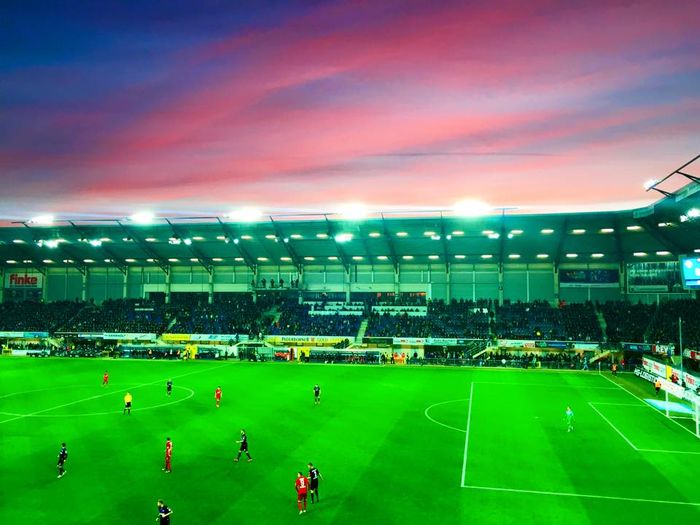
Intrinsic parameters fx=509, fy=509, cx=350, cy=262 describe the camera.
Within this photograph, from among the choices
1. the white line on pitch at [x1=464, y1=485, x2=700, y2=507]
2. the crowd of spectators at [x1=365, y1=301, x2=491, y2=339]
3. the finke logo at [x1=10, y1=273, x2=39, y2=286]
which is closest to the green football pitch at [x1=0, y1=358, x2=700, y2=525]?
the white line on pitch at [x1=464, y1=485, x2=700, y2=507]

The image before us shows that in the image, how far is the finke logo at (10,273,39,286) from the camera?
3504 inches

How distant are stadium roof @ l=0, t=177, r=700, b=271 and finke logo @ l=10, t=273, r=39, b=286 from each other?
258 inches

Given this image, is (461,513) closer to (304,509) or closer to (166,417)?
(304,509)

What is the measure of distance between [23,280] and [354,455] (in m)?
88.3

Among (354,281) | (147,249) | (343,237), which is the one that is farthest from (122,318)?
(343,237)

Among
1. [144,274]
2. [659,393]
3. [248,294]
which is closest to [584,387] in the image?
[659,393]

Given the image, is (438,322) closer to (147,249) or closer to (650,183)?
(650,183)

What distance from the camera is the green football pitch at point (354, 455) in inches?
655

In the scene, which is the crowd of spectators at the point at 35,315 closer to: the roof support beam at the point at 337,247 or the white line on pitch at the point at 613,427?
the roof support beam at the point at 337,247

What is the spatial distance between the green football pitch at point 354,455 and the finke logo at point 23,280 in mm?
58032

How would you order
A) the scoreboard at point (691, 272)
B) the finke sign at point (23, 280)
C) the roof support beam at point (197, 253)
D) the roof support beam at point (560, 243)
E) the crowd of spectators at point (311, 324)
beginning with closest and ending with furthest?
the scoreboard at point (691, 272) → the roof support beam at point (560, 243) → the crowd of spectators at point (311, 324) → the roof support beam at point (197, 253) → the finke sign at point (23, 280)

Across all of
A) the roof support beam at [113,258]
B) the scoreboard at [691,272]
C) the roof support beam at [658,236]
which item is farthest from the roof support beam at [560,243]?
the roof support beam at [113,258]

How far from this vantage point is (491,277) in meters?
75.2

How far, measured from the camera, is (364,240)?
229ft
